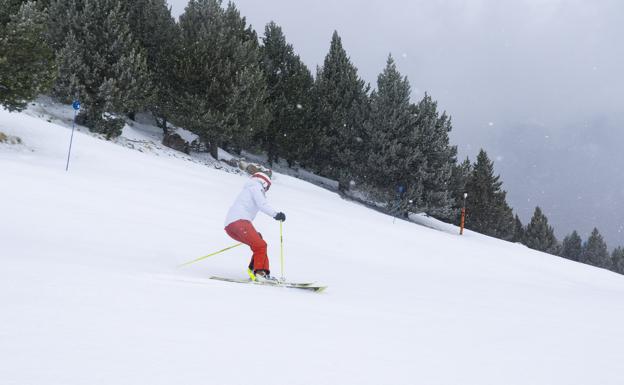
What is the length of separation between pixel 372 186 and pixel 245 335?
3319 cm

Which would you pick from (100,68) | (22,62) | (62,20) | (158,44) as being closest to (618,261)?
(158,44)

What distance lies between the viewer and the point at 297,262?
32.2 feet

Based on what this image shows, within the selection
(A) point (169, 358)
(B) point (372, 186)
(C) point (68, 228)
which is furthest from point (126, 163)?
(B) point (372, 186)

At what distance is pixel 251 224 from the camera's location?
7090 mm

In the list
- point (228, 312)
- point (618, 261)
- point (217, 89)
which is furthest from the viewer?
point (618, 261)

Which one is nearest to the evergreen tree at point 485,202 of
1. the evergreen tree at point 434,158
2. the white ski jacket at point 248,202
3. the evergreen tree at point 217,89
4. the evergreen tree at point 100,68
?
the evergreen tree at point 434,158

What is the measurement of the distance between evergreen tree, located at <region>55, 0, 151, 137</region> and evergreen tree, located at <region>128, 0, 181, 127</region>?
140 inches

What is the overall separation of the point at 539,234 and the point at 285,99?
168 feet

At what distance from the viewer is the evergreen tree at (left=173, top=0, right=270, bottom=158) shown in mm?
29719

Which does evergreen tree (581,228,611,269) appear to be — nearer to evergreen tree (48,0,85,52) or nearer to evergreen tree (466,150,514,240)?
evergreen tree (466,150,514,240)

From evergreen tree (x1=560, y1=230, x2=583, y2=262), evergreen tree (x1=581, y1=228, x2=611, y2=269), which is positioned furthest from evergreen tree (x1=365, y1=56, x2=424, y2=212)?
evergreen tree (x1=581, y1=228, x2=611, y2=269)

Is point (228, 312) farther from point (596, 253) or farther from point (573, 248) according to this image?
point (573, 248)

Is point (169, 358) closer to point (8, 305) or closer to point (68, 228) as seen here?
point (8, 305)

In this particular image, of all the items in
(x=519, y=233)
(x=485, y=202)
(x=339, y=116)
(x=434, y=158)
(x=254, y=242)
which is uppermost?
(x=339, y=116)
